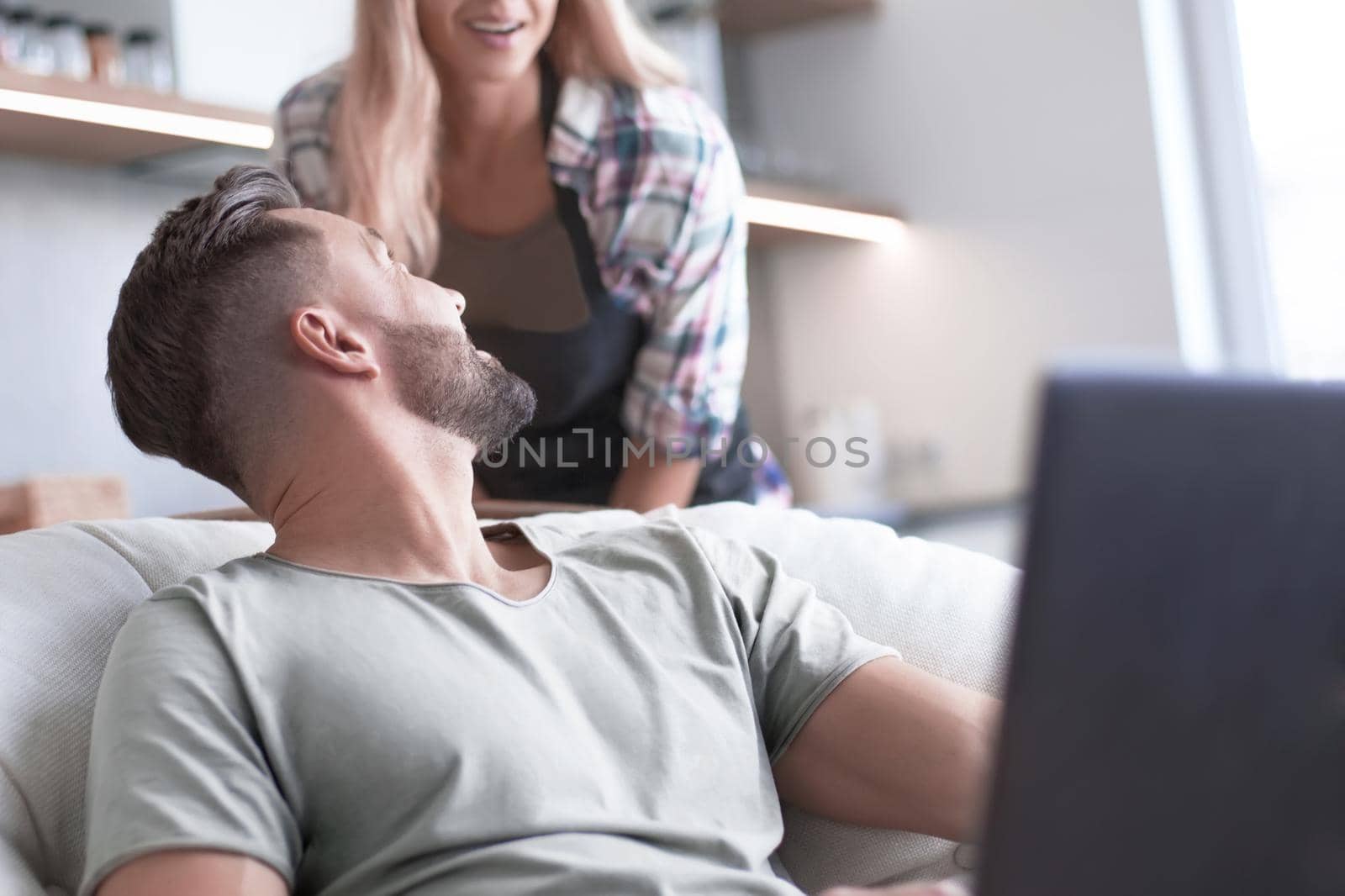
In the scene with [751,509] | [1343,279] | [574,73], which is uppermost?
[574,73]

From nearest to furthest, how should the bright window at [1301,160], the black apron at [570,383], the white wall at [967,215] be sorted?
the black apron at [570,383] → the bright window at [1301,160] → the white wall at [967,215]

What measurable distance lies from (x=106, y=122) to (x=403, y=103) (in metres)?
0.82

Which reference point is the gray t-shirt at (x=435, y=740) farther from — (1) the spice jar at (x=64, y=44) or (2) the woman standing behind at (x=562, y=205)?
(1) the spice jar at (x=64, y=44)

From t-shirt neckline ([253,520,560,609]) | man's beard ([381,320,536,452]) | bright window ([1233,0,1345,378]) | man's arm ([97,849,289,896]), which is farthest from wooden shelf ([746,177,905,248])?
man's arm ([97,849,289,896])

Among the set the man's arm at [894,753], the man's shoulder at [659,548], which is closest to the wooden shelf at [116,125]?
the man's shoulder at [659,548]

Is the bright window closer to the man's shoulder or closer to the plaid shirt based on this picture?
the plaid shirt

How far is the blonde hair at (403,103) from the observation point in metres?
1.69

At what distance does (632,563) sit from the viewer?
117 cm

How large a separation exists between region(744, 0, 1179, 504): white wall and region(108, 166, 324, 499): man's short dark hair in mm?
2243

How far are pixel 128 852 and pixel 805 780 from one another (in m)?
0.50

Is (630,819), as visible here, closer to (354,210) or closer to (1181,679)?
(1181,679)

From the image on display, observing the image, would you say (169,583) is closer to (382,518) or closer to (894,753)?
(382,518)

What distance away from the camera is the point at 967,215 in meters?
3.37

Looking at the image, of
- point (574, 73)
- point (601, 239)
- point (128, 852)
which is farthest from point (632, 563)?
point (574, 73)
